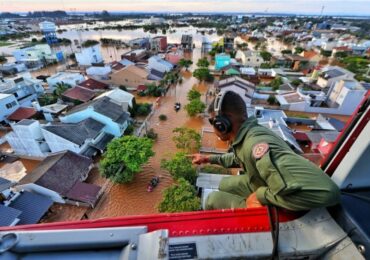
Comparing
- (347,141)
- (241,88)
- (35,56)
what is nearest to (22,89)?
(35,56)

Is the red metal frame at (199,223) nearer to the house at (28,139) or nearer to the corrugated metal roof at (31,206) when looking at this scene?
the corrugated metal roof at (31,206)

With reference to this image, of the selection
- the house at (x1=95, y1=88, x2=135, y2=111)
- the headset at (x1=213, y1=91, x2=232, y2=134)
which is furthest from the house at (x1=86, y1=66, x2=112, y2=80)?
the headset at (x1=213, y1=91, x2=232, y2=134)

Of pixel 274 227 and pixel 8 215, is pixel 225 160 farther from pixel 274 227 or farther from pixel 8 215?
pixel 8 215

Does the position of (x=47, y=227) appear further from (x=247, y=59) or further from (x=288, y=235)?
(x=247, y=59)

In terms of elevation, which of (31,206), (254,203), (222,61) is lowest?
(31,206)

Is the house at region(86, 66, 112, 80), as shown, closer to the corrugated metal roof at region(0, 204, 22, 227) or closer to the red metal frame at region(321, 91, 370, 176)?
the corrugated metal roof at region(0, 204, 22, 227)
